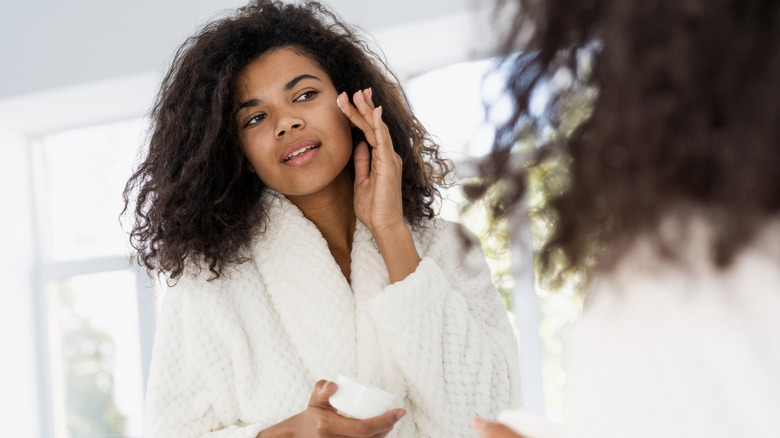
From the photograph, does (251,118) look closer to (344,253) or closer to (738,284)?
(344,253)

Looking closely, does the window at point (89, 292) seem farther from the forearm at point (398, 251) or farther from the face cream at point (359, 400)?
the face cream at point (359, 400)

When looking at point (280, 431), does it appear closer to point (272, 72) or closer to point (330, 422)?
point (330, 422)

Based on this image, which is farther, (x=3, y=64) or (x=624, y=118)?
(x=3, y=64)

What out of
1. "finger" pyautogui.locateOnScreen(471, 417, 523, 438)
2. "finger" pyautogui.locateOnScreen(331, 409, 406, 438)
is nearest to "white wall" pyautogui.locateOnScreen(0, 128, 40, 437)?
"finger" pyautogui.locateOnScreen(331, 409, 406, 438)

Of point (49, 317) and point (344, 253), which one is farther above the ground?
point (49, 317)

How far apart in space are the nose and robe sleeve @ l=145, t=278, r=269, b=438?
1.02 feet

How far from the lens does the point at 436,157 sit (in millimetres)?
1583

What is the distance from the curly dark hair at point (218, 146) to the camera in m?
1.32

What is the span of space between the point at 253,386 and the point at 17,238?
8.42 ft

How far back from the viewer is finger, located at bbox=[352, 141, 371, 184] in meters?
1.39

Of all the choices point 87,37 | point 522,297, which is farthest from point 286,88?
point 87,37

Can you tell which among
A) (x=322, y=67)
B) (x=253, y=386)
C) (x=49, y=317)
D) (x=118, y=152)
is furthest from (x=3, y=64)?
(x=253, y=386)

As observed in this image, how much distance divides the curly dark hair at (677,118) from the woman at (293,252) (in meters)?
0.70

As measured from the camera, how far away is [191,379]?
4.01 ft
